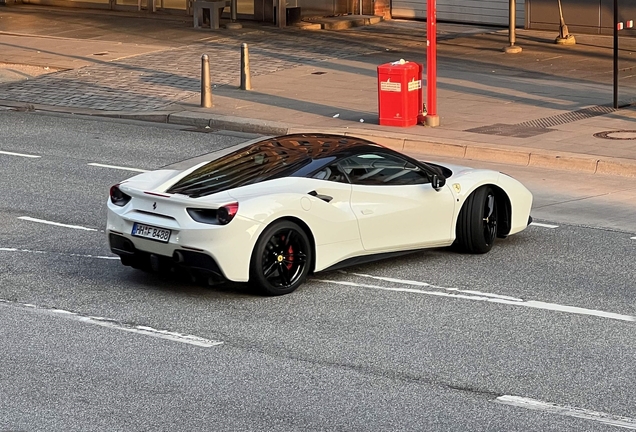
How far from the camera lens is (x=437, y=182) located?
1148 cm

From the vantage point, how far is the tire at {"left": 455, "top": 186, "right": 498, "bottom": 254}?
11.8 m

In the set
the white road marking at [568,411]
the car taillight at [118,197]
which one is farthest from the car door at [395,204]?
the white road marking at [568,411]

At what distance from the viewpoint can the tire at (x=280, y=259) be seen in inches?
403

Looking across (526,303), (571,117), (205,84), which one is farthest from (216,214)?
(205,84)

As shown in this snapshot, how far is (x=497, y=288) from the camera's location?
10.7m

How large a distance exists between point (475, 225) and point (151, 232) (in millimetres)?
3165

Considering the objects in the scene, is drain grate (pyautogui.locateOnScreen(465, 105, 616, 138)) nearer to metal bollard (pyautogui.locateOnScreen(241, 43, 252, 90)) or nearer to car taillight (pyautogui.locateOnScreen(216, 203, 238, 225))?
metal bollard (pyautogui.locateOnScreen(241, 43, 252, 90))

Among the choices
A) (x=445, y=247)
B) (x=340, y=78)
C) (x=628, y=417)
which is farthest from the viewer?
(x=340, y=78)

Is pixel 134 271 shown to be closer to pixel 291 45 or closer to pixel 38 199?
pixel 38 199

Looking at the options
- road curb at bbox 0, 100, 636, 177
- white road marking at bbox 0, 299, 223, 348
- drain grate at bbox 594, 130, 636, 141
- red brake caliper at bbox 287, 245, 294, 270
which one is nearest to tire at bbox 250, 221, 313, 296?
red brake caliper at bbox 287, 245, 294, 270

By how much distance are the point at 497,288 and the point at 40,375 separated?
4.12 meters

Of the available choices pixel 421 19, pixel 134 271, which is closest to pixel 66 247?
pixel 134 271

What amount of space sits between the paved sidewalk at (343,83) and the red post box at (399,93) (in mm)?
296

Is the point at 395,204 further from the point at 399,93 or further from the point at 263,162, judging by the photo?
the point at 399,93
